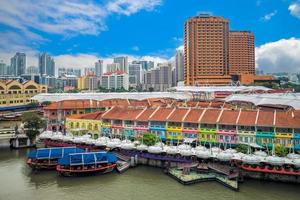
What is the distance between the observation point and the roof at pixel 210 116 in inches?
1310

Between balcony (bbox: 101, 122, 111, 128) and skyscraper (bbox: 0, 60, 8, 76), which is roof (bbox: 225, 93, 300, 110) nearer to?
balcony (bbox: 101, 122, 111, 128)

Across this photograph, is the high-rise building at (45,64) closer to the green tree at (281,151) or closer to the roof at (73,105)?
the roof at (73,105)

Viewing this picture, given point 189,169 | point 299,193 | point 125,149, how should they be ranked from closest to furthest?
point 299,193
point 189,169
point 125,149

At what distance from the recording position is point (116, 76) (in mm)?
140875

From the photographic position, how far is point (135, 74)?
179 m

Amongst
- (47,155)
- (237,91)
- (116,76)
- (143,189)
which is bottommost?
(143,189)

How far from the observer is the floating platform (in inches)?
1005

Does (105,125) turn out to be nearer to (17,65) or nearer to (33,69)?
(17,65)

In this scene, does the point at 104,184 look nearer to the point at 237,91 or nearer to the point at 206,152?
the point at 206,152

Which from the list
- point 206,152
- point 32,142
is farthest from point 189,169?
point 32,142

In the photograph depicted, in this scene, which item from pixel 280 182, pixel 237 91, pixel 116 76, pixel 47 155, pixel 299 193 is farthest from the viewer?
pixel 116 76

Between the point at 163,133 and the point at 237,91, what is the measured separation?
152 ft

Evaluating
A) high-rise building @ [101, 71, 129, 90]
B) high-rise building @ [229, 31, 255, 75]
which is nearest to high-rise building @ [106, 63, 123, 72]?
high-rise building @ [101, 71, 129, 90]

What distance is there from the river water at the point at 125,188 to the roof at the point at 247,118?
6.66m
